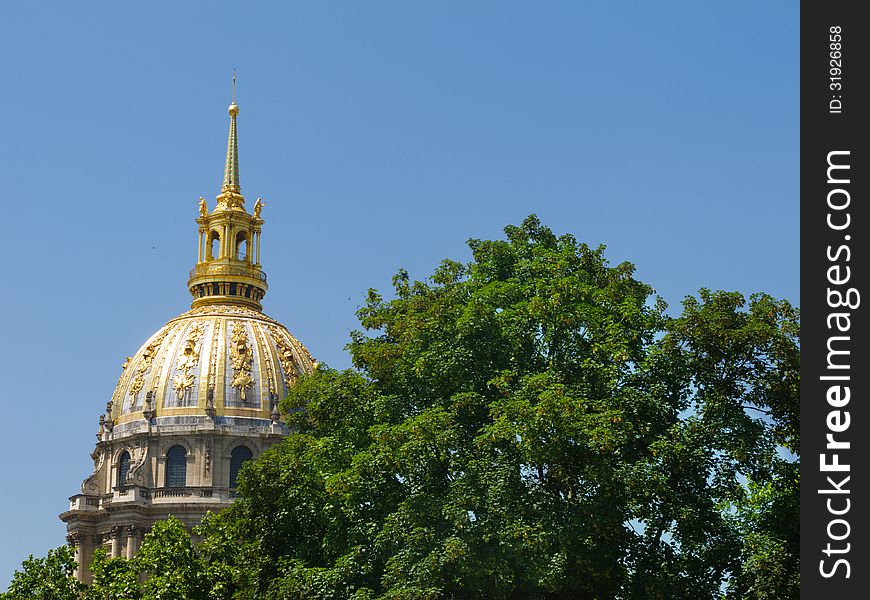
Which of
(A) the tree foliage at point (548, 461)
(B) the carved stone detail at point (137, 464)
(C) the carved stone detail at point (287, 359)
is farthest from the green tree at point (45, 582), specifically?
(C) the carved stone detail at point (287, 359)

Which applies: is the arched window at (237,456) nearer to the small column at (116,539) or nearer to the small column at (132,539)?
the small column at (132,539)

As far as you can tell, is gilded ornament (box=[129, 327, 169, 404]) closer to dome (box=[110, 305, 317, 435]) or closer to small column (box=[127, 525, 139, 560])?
dome (box=[110, 305, 317, 435])

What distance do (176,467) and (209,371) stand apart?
820 cm

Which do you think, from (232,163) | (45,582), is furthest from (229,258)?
(45,582)

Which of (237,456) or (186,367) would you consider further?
(186,367)

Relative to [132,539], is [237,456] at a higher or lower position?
higher

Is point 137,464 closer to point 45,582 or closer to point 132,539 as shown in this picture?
point 132,539

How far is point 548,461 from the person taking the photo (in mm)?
34625

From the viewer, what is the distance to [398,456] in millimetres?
35531

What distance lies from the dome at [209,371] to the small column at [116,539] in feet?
33.6

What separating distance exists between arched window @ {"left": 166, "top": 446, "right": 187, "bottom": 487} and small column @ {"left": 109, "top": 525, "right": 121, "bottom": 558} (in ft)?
19.1
